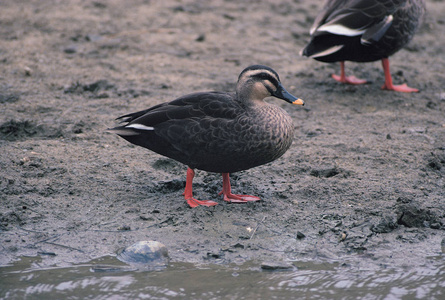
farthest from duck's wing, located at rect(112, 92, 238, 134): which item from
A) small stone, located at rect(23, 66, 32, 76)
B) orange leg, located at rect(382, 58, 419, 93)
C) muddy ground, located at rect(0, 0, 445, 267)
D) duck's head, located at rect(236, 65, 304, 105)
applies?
orange leg, located at rect(382, 58, 419, 93)

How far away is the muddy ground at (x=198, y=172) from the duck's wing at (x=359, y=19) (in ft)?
2.78

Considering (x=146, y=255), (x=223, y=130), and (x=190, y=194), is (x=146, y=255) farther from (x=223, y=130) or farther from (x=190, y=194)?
(x=223, y=130)

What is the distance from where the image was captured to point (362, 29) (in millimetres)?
7086

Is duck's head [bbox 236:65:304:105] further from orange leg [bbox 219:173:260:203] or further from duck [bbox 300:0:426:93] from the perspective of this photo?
duck [bbox 300:0:426:93]

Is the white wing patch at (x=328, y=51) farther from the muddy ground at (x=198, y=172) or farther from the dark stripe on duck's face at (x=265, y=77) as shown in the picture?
the dark stripe on duck's face at (x=265, y=77)

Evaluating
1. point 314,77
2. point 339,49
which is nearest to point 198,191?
point 339,49

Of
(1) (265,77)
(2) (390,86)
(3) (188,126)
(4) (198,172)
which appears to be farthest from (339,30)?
(3) (188,126)

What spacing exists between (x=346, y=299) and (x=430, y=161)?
235 centimetres

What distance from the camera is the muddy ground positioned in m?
4.59

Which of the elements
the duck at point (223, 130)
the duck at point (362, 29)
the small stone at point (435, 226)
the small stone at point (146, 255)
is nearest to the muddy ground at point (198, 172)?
the small stone at point (435, 226)

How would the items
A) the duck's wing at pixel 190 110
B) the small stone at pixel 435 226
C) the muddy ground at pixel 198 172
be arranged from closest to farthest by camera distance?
the muddy ground at pixel 198 172
the small stone at pixel 435 226
the duck's wing at pixel 190 110

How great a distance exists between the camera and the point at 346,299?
3898mm

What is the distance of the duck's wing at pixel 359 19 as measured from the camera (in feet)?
23.1

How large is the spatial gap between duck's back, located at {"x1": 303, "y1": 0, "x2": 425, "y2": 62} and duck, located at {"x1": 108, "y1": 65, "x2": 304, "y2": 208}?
2.22 metres
